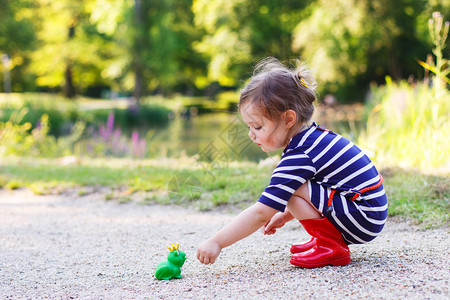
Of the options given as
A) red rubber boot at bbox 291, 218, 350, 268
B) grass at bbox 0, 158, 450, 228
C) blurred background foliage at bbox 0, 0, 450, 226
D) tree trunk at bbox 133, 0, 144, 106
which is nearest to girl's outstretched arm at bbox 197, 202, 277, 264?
red rubber boot at bbox 291, 218, 350, 268

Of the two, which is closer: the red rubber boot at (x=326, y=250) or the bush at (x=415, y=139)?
the red rubber boot at (x=326, y=250)

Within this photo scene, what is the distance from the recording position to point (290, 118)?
209 centimetres

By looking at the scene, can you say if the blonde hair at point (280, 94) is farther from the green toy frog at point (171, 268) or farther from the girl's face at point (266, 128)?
the green toy frog at point (171, 268)

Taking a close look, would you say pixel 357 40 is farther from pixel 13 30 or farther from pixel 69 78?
pixel 69 78

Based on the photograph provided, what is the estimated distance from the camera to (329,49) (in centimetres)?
1866

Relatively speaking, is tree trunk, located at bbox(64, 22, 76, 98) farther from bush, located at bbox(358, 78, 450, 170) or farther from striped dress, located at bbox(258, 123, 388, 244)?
striped dress, located at bbox(258, 123, 388, 244)

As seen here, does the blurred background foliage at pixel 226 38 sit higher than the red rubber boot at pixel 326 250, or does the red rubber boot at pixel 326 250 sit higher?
the blurred background foliage at pixel 226 38

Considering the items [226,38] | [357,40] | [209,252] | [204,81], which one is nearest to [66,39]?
[226,38]

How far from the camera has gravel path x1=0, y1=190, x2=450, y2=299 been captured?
185cm

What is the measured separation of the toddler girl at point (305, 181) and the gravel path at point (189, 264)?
17cm

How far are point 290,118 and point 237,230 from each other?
585 millimetres

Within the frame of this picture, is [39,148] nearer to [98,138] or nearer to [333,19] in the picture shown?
[98,138]

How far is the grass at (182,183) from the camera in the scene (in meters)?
3.32

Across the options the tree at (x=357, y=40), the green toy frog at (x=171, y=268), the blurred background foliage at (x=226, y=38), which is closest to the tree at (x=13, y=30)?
the blurred background foliage at (x=226, y=38)
